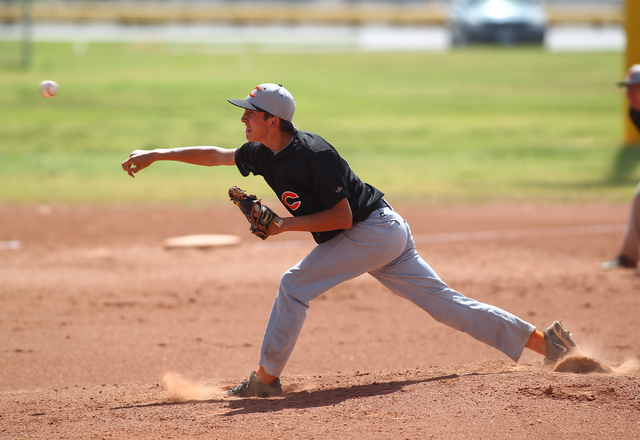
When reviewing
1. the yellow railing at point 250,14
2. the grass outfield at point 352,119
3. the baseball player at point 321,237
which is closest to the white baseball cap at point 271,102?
the baseball player at point 321,237

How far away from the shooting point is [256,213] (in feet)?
13.9

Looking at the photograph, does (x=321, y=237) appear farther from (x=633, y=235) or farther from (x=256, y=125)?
(x=633, y=235)

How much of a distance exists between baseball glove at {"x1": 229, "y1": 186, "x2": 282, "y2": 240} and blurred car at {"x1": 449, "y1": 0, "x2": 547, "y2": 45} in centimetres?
2963

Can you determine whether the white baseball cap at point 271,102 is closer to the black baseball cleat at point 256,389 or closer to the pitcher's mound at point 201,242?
the black baseball cleat at point 256,389

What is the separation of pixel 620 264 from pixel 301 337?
4.03 meters

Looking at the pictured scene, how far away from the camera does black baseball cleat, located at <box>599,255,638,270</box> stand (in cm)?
806

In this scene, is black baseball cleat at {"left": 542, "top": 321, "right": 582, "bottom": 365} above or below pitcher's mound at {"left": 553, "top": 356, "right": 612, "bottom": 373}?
above

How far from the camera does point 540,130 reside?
65.7 feet

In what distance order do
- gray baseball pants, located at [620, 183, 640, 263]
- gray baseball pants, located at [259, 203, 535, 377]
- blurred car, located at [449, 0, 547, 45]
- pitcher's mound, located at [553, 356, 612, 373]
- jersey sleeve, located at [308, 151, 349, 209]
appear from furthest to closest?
blurred car, located at [449, 0, 547, 45] < gray baseball pants, located at [620, 183, 640, 263] < pitcher's mound, located at [553, 356, 612, 373] < gray baseball pants, located at [259, 203, 535, 377] < jersey sleeve, located at [308, 151, 349, 209]

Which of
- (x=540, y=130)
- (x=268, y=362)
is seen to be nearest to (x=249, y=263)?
(x=268, y=362)

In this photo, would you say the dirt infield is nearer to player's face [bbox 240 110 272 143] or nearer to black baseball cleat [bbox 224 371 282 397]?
black baseball cleat [bbox 224 371 282 397]

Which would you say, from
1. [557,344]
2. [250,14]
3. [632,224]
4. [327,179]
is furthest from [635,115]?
[250,14]

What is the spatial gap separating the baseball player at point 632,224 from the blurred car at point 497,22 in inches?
1003

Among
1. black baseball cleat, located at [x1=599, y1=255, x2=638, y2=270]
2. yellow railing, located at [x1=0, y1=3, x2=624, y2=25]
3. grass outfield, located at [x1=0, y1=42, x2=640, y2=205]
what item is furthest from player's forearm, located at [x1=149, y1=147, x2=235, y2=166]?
yellow railing, located at [x1=0, y1=3, x2=624, y2=25]
